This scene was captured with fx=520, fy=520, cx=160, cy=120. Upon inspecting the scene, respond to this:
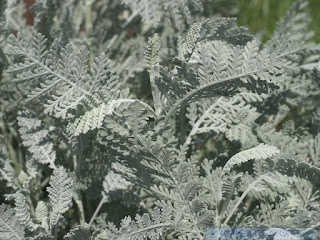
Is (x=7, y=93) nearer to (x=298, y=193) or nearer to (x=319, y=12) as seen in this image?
(x=298, y=193)

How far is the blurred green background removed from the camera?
221cm

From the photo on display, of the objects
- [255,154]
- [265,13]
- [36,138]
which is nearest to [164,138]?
→ [255,154]

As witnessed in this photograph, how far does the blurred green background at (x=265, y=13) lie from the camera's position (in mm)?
2213

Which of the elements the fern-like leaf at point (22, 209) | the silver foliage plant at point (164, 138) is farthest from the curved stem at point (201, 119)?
the fern-like leaf at point (22, 209)

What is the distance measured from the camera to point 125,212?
1062 millimetres

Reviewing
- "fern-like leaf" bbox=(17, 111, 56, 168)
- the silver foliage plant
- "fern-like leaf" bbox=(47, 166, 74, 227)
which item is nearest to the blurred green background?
the silver foliage plant

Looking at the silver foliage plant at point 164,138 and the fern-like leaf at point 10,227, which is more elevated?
the silver foliage plant at point 164,138

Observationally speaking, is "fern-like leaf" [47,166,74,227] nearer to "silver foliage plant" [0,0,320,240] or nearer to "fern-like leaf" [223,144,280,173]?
"silver foliage plant" [0,0,320,240]

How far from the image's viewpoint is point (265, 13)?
2.34 m

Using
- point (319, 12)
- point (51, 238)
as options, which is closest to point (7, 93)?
point (51, 238)

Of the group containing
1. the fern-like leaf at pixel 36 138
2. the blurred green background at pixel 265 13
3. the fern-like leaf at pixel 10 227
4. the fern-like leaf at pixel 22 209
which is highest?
the blurred green background at pixel 265 13

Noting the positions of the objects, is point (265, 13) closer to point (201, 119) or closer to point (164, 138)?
point (201, 119)

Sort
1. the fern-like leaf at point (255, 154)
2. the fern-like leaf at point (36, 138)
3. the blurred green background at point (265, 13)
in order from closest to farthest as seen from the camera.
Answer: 1. the fern-like leaf at point (255, 154)
2. the fern-like leaf at point (36, 138)
3. the blurred green background at point (265, 13)

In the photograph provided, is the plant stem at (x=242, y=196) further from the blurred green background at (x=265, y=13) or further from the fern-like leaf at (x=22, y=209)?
the blurred green background at (x=265, y=13)
